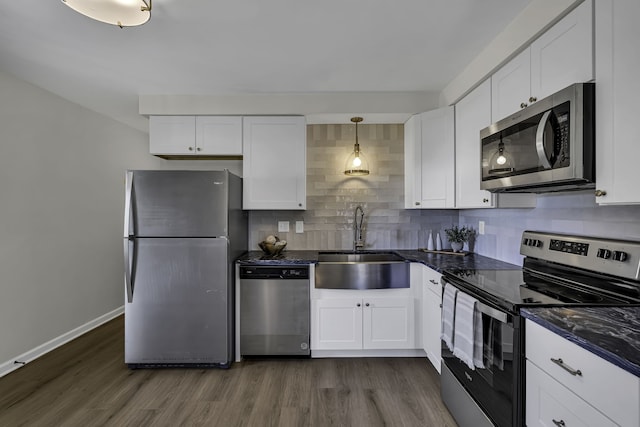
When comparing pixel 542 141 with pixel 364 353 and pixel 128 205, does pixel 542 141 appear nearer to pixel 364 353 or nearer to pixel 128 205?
pixel 364 353

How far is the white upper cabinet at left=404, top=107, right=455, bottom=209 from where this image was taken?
2674mm

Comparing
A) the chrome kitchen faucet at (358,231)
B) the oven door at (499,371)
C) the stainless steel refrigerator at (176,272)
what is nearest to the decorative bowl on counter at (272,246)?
the stainless steel refrigerator at (176,272)

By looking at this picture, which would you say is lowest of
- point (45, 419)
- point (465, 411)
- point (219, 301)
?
point (45, 419)

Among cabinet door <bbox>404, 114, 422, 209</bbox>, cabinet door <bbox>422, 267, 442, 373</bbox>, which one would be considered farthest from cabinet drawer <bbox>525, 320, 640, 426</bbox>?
cabinet door <bbox>404, 114, 422, 209</bbox>

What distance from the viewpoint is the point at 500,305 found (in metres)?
1.39

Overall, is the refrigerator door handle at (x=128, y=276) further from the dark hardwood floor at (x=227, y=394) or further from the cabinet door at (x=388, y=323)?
the cabinet door at (x=388, y=323)

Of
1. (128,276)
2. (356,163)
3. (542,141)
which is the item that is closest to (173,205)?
(128,276)

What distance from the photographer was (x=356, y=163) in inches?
119

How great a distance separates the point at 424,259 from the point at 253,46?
2.03 meters

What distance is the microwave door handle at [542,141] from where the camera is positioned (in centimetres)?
142

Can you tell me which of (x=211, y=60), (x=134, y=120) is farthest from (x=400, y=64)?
(x=134, y=120)

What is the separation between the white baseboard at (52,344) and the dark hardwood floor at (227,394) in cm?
6

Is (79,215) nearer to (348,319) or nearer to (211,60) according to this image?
(211,60)

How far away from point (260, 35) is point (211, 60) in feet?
1.70
